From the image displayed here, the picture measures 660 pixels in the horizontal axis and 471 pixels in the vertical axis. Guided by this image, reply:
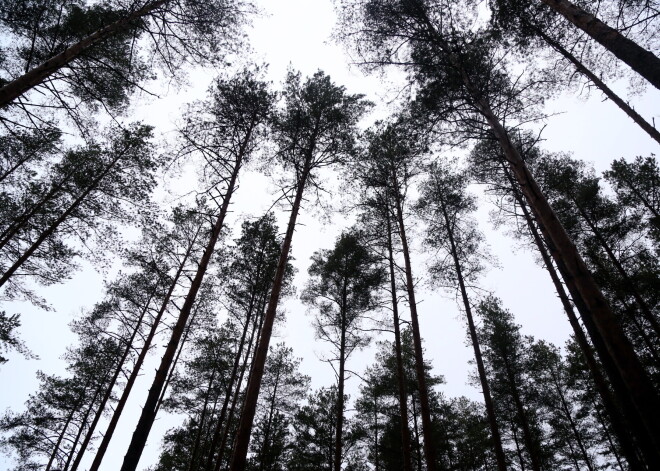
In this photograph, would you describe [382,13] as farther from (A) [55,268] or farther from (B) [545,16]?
(A) [55,268]

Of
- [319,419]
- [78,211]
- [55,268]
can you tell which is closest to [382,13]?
[78,211]

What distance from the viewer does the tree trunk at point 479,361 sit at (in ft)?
26.9

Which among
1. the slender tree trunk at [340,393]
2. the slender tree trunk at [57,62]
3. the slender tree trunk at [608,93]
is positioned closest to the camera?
the slender tree trunk at [57,62]

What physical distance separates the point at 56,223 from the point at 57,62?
6458mm

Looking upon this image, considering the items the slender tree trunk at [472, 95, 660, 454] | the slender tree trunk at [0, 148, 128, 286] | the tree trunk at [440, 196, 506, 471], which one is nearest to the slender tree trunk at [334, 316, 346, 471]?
the tree trunk at [440, 196, 506, 471]

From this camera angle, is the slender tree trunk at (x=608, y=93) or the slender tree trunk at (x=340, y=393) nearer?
the slender tree trunk at (x=608, y=93)

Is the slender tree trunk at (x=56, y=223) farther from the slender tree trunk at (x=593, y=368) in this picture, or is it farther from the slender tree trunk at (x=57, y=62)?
the slender tree trunk at (x=593, y=368)

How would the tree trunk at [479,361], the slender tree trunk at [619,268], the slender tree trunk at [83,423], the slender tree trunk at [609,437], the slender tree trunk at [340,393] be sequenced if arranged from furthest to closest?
the slender tree trunk at [609,437] → the slender tree trunk at [83,423] → the slender tree trunk at [619,268] → the slender tree trunk at [340,393] → the tree trunk at [479,361]

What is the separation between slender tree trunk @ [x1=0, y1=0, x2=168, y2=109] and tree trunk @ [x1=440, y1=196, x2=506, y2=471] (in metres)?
11.7

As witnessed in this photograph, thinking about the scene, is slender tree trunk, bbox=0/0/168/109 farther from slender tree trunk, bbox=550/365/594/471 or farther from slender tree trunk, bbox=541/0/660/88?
slender tree trunk, bbox=550/365/594/471

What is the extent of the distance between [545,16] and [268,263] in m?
12.0

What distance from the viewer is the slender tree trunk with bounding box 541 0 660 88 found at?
4273mm

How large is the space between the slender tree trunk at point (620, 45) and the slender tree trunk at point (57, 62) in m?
8.66

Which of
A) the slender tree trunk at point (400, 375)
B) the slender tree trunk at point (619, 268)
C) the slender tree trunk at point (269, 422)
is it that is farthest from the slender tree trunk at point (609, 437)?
the slender tree trunk at point (269, 422)
